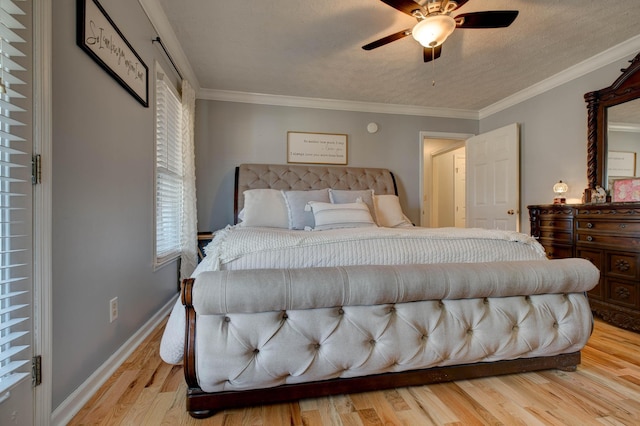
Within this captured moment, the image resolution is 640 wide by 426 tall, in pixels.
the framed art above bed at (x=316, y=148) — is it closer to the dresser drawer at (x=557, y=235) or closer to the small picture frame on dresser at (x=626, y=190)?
the dresser drawer at (x=557, y=235)

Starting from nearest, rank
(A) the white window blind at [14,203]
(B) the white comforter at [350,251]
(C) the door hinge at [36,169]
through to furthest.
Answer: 1. (A) the white window blind at [14,203]
2. (C) the door hinge at [36,169]
3. (B) the white comforter at [350,251]

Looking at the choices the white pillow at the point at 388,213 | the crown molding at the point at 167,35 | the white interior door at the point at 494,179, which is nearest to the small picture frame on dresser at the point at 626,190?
the white interior door at the point at 494,179

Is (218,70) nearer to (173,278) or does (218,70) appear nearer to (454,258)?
(173,278)

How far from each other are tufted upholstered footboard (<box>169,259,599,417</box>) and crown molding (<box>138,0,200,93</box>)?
2.03 m

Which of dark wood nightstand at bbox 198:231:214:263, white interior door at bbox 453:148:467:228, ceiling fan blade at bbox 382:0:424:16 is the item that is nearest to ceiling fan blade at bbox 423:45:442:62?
ceiling fan blade at bbox 382:0:424:16

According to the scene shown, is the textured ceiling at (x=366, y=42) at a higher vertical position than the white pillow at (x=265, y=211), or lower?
higher

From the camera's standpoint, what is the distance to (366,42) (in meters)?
2.55

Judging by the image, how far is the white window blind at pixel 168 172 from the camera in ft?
7.82

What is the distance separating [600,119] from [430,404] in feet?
10.4

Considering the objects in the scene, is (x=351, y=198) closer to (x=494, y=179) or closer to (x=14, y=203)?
(x=494, y=179)

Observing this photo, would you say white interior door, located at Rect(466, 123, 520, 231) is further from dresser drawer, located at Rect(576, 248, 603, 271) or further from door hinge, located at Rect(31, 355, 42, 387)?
door hinge, located at Rect(31, 355, 42, 387)

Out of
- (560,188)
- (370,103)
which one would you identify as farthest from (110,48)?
(560,188)

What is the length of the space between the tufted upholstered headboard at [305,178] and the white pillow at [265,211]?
1.74ft

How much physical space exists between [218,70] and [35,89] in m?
2.24
